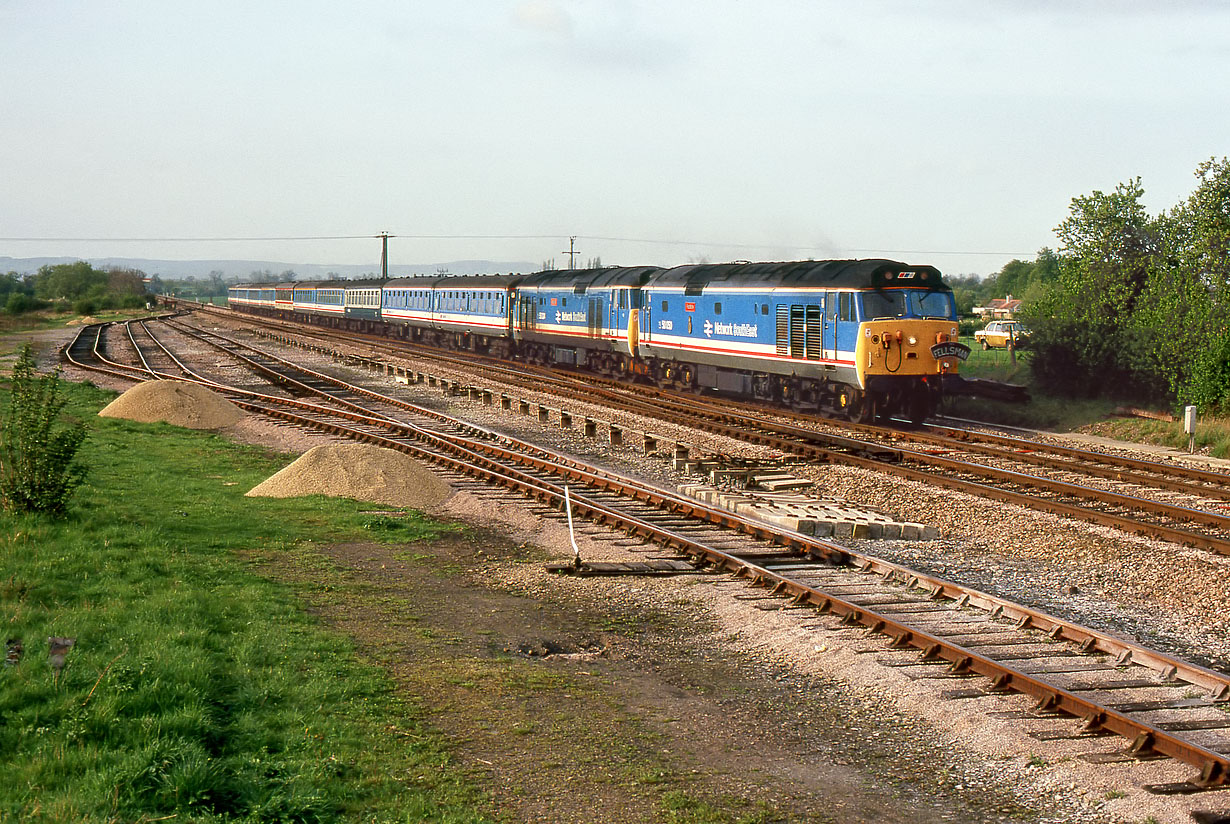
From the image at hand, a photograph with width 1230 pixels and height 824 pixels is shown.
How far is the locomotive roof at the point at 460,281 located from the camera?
51.6 meters

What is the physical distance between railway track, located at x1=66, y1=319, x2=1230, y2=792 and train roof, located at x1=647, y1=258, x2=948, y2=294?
30.8 feet

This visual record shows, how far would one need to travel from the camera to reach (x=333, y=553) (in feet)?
45.3

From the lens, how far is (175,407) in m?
28.2

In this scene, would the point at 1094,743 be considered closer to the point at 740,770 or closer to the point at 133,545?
the point at 740,770

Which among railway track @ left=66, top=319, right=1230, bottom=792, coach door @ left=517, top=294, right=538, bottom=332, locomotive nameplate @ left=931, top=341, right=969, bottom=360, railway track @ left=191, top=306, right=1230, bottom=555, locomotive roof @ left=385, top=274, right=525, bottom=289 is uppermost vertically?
locomotive roof @ left=385, top=274, right=525, bottom=289

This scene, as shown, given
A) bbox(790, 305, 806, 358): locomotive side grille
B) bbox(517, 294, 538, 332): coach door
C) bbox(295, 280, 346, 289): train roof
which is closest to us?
bbox(790, 305, 806, 358): locomotive side grille

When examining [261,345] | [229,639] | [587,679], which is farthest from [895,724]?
[261,345]

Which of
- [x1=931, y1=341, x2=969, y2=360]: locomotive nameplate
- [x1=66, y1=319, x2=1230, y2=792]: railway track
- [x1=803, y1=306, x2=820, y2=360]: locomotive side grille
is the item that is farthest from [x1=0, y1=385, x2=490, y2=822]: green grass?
[x1=931, y1=341, x2=969, y2=360]: locomotive nameplate

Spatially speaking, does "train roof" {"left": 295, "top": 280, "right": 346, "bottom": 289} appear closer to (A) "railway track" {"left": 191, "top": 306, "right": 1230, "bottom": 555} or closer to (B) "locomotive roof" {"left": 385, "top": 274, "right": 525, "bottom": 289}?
(B) "locomotive roof" {"left": 385, "top": 274, "right": 525, "bottom": 289}

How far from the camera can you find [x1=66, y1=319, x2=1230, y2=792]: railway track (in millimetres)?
7762

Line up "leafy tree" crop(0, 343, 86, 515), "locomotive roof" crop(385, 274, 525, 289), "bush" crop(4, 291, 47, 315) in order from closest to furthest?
1. "leafy tree" crop(0, 343, 86, 515)
2. "locomotive roof" crop(385, 274, 525, 289)
3. "bush" crop(4, 291, 47, 315)

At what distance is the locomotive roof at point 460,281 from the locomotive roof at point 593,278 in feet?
6.63

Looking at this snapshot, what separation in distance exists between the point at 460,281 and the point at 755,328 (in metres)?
32.3

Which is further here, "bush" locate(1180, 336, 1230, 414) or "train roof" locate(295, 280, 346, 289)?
"train roof" locate(295, 280, 346, 289)
